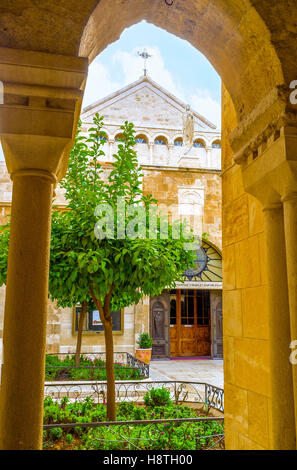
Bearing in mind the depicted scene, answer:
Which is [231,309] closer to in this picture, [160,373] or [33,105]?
[33,105]

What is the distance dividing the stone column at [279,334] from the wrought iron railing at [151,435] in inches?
71.8

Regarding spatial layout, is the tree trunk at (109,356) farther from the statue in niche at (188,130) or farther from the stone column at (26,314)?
the statue in niche at (188,130)

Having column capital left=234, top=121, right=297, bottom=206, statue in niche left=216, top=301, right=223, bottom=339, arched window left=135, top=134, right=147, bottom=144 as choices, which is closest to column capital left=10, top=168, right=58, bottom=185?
column capital left=234, top=121, right=297, bottom=206

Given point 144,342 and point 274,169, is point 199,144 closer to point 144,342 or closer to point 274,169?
point 144,342

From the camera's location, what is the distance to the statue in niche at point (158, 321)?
13.4 metres

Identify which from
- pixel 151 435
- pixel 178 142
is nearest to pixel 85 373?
pixel 151 435

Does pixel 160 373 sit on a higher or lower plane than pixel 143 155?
lower

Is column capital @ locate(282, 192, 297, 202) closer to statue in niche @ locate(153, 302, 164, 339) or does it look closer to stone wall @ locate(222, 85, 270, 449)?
stone wall @ locate(222, 85, 270, 449)

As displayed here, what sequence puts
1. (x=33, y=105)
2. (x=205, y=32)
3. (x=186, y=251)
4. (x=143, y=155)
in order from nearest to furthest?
(x=33, y=105) → (x=205, y=32) → (x=186, y=251) → (x=143, y=155)

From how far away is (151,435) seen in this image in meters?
3.97

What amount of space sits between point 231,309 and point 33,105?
180 centimetres

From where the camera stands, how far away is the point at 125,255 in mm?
4562
